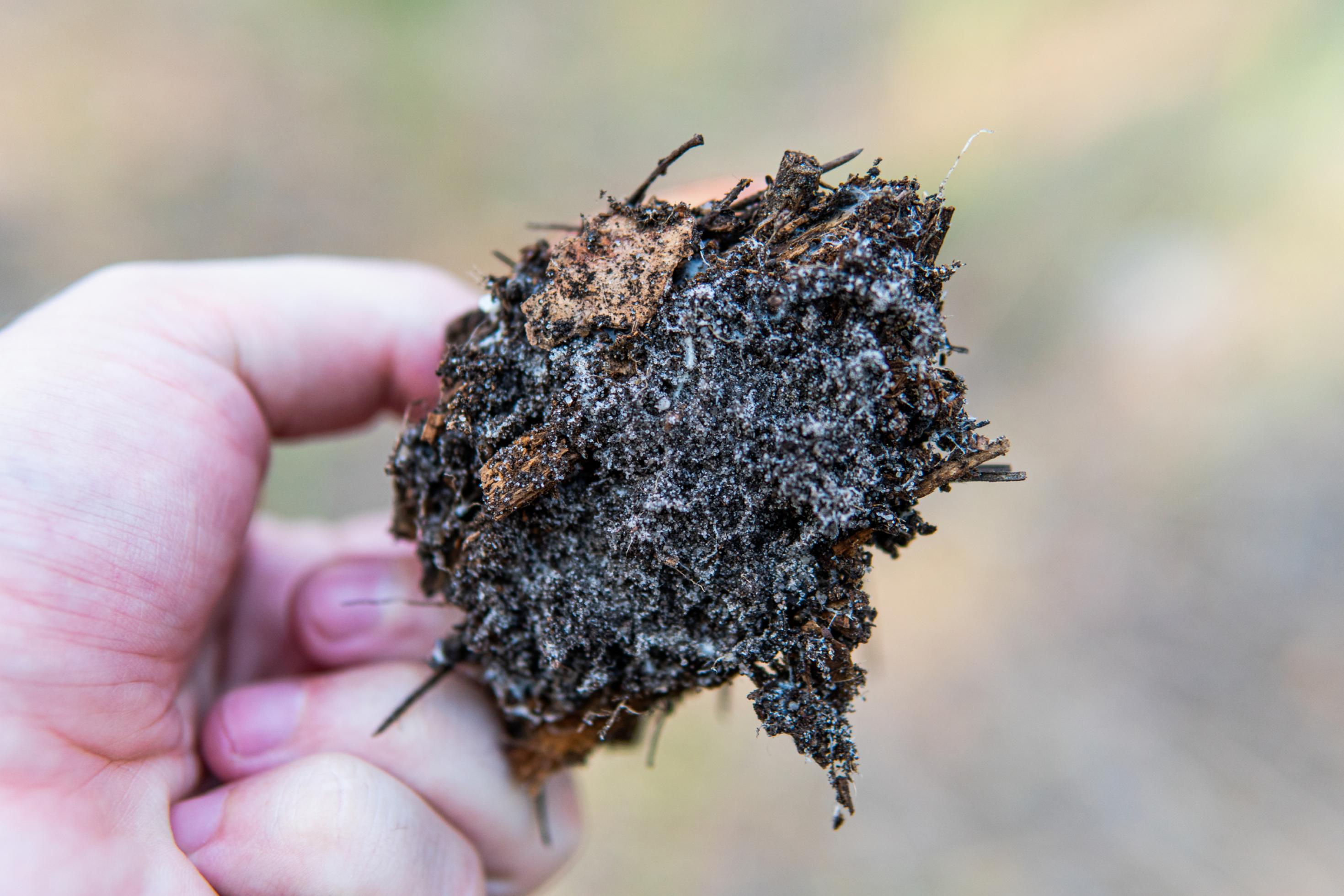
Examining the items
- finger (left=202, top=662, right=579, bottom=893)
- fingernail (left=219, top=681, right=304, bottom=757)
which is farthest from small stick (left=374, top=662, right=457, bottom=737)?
fingernail (left=219, top=681, right=304, bottom=757)

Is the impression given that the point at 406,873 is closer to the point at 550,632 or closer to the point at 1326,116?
the point at 550,632

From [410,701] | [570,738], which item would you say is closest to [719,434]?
[570,738]

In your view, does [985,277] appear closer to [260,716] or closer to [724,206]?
[724,206]

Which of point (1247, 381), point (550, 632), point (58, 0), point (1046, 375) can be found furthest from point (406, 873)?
point (58, 0)

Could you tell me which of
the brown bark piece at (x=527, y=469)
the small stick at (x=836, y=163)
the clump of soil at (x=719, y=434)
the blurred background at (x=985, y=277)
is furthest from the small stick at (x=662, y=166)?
the blurred background at (x=985, y=277)

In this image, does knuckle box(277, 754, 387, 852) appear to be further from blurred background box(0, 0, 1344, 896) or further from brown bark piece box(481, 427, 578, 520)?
blurred background box(0, 0, 1344, 896)

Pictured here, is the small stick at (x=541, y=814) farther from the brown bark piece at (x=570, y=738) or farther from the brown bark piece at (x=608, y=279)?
the brown bark piece at (x=608, y=279)
